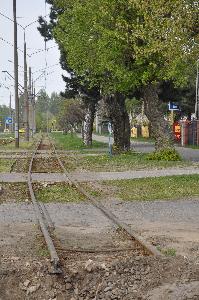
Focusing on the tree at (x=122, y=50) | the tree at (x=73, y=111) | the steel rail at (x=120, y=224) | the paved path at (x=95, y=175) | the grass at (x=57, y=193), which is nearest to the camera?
the steel rail at (x=120, y=224)

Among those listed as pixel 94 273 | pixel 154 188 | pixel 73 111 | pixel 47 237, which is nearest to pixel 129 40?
pixel 154 188

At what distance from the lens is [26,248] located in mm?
9164

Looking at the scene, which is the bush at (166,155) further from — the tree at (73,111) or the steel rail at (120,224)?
the tree at (73,111)

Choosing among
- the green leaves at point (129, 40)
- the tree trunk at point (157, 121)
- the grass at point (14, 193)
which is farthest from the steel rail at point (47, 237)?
the tree trunk at point (157, 121)

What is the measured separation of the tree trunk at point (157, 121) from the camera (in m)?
30.0

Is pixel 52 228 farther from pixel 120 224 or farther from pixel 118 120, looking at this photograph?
Answer: pixel 118 120

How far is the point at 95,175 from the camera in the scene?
22.8 meters

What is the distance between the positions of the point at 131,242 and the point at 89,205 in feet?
16.0

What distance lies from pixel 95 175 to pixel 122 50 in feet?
26.3

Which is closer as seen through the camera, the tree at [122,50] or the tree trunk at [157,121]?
the tree at [122,50]

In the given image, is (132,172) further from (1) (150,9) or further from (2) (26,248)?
(2) (26,248)

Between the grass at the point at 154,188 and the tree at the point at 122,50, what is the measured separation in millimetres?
4339

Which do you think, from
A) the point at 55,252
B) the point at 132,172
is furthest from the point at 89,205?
the point at 132,172

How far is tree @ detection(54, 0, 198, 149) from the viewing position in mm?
23797
